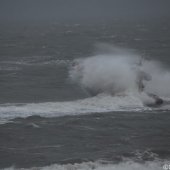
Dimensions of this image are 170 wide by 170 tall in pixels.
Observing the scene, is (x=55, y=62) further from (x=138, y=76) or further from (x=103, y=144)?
(x=103, y=144)

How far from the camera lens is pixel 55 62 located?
224 feet

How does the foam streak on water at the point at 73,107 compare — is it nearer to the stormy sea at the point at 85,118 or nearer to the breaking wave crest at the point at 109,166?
the stormy sea at the point at 85,118

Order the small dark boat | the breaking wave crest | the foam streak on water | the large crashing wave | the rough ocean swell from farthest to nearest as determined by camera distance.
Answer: the large crashing wave → the small dark boat → the rough ocean swell → the foam streak on water → the breaking wave crest

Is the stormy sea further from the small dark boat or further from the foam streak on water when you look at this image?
the small dark boat

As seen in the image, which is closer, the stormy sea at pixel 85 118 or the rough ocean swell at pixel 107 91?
the stormy sea at pixel 85 118

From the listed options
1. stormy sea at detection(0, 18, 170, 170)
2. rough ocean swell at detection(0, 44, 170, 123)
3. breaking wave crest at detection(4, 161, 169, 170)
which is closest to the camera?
breaking wave crest at detection(4, 161, 169, 170)

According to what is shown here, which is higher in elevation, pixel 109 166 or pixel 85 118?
pixel 85 118

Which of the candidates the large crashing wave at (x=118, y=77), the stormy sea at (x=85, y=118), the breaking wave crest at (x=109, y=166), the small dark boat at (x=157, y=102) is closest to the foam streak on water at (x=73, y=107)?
the stormy sea at (x=85, y=118)

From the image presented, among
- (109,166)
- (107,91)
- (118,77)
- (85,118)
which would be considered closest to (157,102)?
(107,91)

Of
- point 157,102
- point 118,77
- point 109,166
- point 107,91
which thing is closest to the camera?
point 109,166

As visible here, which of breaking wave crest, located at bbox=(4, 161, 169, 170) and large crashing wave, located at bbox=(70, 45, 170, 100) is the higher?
large crashing wave, located at bbox=(70, 45, 170, 100)

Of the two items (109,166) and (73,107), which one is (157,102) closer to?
(73,107)

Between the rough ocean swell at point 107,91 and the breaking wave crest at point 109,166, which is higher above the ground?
the rough ocean swell at point 107,91

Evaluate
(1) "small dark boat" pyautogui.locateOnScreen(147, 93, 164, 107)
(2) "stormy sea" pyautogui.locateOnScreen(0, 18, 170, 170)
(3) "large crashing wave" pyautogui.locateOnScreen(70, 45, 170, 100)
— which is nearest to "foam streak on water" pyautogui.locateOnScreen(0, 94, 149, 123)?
(2) "stormy sea" pyautogui.locateOnScreen(0, 18, 170, 170)
